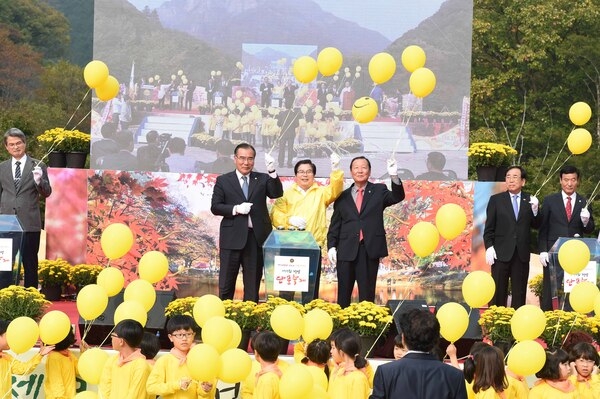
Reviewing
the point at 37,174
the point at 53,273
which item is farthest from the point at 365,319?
the point at 53,273

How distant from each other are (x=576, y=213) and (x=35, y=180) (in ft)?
14.0

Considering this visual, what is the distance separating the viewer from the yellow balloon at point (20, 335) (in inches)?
294

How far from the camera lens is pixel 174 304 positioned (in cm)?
893

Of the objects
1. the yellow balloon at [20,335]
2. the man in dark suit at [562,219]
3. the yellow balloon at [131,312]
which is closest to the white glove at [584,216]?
the man in dark suit at [562,219]

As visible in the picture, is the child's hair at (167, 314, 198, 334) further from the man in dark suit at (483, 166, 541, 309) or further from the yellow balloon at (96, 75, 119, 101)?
the man in dark suit at (483, 166, 541, 309)

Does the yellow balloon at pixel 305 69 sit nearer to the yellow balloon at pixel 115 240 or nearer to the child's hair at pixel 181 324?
the yellow balloon at pixel 115 240

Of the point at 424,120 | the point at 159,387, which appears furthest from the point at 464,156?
the point at 159,387

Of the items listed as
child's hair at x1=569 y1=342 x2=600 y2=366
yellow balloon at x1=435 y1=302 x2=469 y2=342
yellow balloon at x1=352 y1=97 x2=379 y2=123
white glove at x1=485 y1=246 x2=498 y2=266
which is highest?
yellow balloon at x1=352 y1=97 x2=379 y2=123

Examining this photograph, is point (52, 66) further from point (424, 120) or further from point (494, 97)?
point (424, 120)

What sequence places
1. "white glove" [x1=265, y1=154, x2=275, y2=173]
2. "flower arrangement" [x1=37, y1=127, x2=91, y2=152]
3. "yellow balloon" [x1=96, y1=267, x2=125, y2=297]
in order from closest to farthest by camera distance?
"yellow balloon" [x1=96, y1=267, x2=125, y2=297], "white glove" [x1=265, y1=154, x2=275, y2=173], "flower arrangement" [x1=37, y1=127, x2=91, y2=152]

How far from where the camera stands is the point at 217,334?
23.0 ft

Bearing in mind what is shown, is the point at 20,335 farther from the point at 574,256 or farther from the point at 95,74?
the point at 574,256

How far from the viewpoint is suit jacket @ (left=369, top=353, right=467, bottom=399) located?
5934 mm

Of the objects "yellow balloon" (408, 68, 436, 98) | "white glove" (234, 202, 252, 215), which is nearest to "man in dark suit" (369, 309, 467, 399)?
"yellow balloon" (408, 68, 436, 98)
